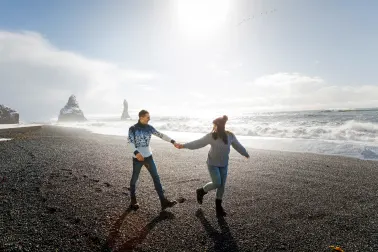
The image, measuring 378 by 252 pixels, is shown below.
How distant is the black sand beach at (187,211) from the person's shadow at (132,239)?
0.7 inches

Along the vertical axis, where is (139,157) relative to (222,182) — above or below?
above

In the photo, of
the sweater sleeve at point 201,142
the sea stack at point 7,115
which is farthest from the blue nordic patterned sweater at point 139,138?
the sea stack at point 7,115

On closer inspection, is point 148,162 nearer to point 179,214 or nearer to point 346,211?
point 179,214

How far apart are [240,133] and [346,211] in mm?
23620

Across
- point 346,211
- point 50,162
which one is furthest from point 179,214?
point 50,162

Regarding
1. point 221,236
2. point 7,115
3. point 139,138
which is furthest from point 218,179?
point 7,115

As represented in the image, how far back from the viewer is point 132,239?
4512 millimetres

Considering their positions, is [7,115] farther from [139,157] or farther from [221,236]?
[221,236]

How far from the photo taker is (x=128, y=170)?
9.82m

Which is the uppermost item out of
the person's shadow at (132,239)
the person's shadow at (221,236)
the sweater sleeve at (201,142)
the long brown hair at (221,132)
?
the long brown hair at (221,132)

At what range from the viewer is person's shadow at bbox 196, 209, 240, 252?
4.28 meters

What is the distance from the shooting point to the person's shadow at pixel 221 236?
428 cm

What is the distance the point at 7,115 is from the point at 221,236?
268 ft

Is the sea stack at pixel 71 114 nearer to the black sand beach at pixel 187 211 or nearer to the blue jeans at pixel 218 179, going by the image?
the black sand beach at pixel 187 211
